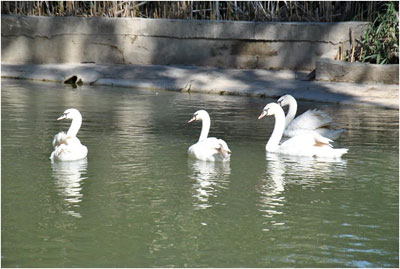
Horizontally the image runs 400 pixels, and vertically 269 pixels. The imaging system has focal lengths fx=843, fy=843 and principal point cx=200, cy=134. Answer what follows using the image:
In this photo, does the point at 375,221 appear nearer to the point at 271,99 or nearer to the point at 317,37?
the point at 271,99

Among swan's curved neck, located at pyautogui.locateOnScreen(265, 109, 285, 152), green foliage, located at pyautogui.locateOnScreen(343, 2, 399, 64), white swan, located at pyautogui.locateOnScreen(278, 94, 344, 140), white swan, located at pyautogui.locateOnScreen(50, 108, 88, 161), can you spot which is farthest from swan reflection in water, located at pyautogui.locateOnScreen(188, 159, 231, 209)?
green foliage, located at pyautogui.locateOnScreen(343, 2, 399, 64)

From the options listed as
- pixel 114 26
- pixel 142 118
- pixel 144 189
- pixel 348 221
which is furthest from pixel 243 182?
pixel 114 26

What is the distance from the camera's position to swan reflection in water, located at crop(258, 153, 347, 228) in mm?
7016

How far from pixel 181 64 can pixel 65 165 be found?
9.34m

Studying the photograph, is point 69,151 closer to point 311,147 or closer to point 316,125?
point 311,147

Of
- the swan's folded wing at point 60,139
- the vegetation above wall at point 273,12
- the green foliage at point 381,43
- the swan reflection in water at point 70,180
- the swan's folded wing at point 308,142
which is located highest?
the vegetation above wall at point 273,12

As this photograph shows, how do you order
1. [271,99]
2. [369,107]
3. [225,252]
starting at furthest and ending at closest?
[271,99], [369,107], [225,252]

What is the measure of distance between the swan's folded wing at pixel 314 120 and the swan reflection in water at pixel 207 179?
83.5 inches

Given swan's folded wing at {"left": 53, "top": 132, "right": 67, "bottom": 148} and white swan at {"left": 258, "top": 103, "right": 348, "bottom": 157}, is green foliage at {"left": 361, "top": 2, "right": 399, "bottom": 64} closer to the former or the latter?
white swan at {"left": 258, "top": 103, "right": 348, "bottom": 157}

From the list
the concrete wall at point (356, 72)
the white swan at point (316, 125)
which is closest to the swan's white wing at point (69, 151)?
the white swan at point (316, 125)

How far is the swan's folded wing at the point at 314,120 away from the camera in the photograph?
10.4 m

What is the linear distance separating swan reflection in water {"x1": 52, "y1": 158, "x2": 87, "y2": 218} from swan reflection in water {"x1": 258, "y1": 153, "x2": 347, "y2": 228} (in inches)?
60.4

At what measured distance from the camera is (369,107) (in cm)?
1323

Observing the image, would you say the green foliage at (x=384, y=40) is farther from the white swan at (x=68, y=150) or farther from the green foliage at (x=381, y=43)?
the white swan at (x=68, y=150)
